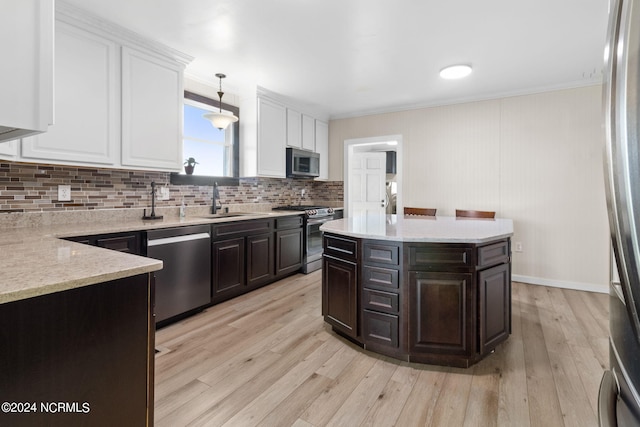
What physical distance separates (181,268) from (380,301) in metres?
1.75

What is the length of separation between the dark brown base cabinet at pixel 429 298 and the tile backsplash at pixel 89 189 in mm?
2192

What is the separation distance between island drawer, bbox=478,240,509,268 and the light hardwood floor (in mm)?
688

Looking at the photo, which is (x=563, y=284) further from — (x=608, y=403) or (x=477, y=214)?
(x=608, y=403)

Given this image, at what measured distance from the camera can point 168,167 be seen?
2980 mm

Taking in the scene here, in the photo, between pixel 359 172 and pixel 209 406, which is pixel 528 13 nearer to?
pixel 209 406

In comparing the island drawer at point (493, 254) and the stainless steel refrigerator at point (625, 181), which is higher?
the stainless steel refrigerator at point (625, 181)

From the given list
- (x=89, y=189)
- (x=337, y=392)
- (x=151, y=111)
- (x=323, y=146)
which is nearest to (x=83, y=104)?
(x=151, y=111)

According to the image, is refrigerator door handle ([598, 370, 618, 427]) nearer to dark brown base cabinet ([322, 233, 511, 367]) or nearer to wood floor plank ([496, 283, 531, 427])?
wood floor plank ([496, 283, 531, 427])

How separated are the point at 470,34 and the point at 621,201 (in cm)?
288

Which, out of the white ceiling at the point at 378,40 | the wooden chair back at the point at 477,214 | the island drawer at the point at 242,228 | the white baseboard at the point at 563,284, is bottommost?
the white baseboard at the point at 563,284

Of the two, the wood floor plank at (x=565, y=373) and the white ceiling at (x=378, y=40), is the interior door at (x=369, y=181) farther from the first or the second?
the wood floor plank at (x=565, y=373)

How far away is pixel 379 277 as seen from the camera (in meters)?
2.18

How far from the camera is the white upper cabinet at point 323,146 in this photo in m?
5.33

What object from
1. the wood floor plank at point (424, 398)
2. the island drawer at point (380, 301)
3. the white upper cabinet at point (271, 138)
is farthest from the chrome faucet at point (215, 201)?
the wood floor plank at point (424, 398)
